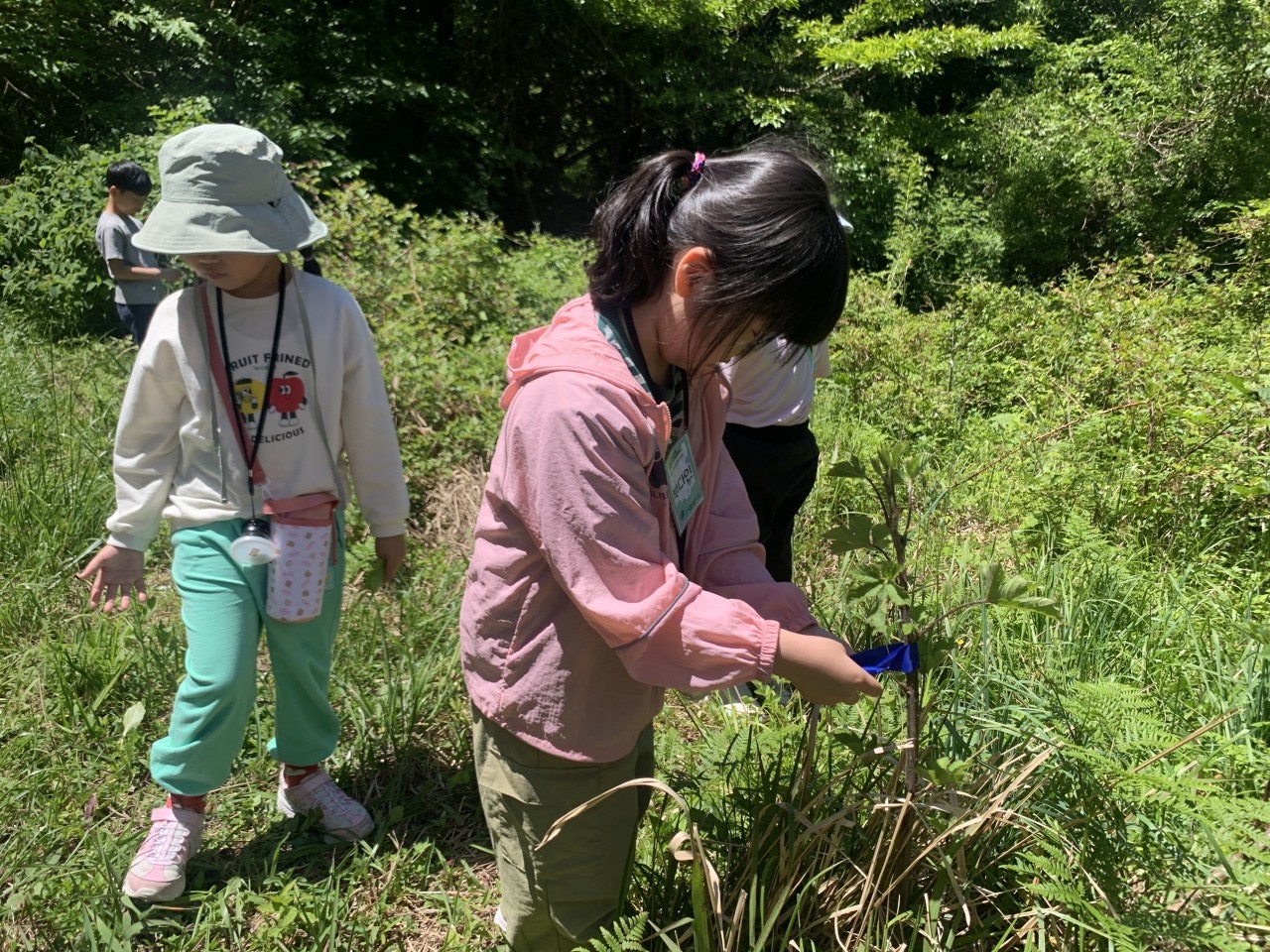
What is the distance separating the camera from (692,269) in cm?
125

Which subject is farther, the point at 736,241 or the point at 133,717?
the point at 133,717

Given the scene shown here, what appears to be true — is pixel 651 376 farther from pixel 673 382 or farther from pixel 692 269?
pixel 692 269

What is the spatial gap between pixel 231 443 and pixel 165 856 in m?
0.88

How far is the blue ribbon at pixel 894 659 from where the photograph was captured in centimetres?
137

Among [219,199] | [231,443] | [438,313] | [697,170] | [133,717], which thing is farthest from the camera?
[438,313]

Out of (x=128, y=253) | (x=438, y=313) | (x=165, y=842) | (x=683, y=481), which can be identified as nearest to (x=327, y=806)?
(x=165, y=842)

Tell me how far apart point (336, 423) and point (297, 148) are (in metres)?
7.55

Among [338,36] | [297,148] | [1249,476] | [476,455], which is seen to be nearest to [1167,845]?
[1249,476]

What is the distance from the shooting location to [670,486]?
1.40m

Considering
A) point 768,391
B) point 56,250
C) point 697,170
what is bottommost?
point 56,250

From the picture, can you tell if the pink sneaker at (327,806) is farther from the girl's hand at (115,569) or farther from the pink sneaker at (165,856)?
the girl's hand at (115,569)

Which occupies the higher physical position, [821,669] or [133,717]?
[821,669]

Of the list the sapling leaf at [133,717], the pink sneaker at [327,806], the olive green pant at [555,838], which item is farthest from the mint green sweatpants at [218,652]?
the olive green pant at [555,838]

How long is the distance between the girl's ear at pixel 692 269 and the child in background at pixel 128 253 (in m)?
5.01
